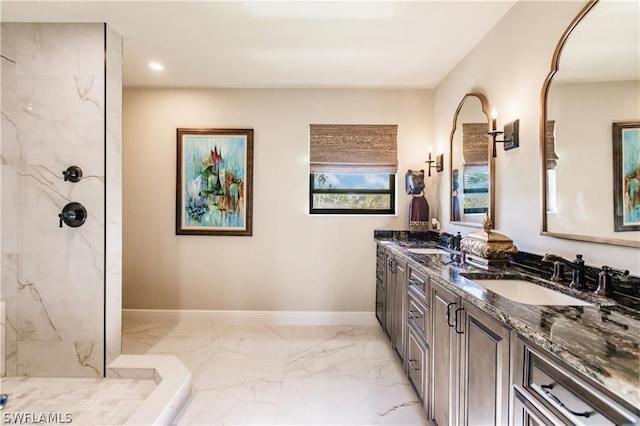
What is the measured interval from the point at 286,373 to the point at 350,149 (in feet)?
7.57

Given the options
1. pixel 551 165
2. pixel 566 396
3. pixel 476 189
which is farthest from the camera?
pixel 476 189

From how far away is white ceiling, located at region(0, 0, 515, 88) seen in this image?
206 centimetres

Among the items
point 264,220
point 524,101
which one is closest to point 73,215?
point 264,220

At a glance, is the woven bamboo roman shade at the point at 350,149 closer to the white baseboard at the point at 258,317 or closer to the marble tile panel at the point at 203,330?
the white baseboard at the point at 258,317

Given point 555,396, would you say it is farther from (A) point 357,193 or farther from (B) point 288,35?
(A) point 357,193

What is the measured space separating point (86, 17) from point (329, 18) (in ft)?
5.78

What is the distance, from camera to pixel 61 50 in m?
2.27

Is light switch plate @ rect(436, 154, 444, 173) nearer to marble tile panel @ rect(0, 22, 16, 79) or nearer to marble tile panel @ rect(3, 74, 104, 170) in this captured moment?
marble tile panel @ rect(3, 74, 104, 170)

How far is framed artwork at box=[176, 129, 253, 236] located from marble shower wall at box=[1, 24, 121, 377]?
1170 mm

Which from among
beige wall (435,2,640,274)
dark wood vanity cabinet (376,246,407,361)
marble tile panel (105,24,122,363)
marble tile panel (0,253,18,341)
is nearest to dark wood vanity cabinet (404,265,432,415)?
dark wood vanity cabinet (376,246,407,361)

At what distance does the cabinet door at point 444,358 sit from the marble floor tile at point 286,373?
42 cm

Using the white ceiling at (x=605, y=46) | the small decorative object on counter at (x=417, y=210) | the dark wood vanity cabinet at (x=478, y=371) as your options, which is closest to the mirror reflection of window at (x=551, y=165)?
the white ceiling at (x=605, y=46)

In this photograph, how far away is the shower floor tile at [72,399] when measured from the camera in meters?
→ 1.84

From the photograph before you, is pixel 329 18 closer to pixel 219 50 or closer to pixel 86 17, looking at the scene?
pixel 219 50
